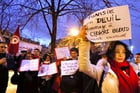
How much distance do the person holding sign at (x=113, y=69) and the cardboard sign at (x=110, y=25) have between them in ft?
0.51

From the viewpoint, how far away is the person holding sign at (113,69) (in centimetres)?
318

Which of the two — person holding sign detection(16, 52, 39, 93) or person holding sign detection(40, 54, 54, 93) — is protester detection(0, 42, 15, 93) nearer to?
person holding sign detection(16, 52, 39, 93)

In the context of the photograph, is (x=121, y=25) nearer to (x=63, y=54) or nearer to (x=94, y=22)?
(x=94, y=22)

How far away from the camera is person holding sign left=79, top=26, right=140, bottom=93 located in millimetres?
Result: 3178

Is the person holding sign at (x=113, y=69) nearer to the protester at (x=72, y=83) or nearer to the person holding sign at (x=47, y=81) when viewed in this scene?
the protester at (x=72, y=83)

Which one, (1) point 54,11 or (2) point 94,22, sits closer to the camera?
(2) point 94,22

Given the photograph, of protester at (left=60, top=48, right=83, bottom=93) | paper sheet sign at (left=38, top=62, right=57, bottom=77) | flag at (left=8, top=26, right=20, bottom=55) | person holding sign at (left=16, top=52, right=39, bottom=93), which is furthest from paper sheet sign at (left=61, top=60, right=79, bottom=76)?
flag at (left=8, top=26, right=20, bottom=55)

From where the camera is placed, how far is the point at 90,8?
29.8ft

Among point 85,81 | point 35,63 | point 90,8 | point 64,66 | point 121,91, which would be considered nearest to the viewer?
point 121,91

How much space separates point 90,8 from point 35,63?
3688 millimetres

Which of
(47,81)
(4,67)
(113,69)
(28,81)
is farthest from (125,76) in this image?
(28,81)

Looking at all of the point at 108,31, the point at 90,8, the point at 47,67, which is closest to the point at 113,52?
the point at 108,31

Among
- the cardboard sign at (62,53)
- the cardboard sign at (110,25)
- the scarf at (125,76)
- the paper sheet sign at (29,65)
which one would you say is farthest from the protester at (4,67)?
the scarf at (125,76)

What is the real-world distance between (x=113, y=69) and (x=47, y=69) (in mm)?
2952
